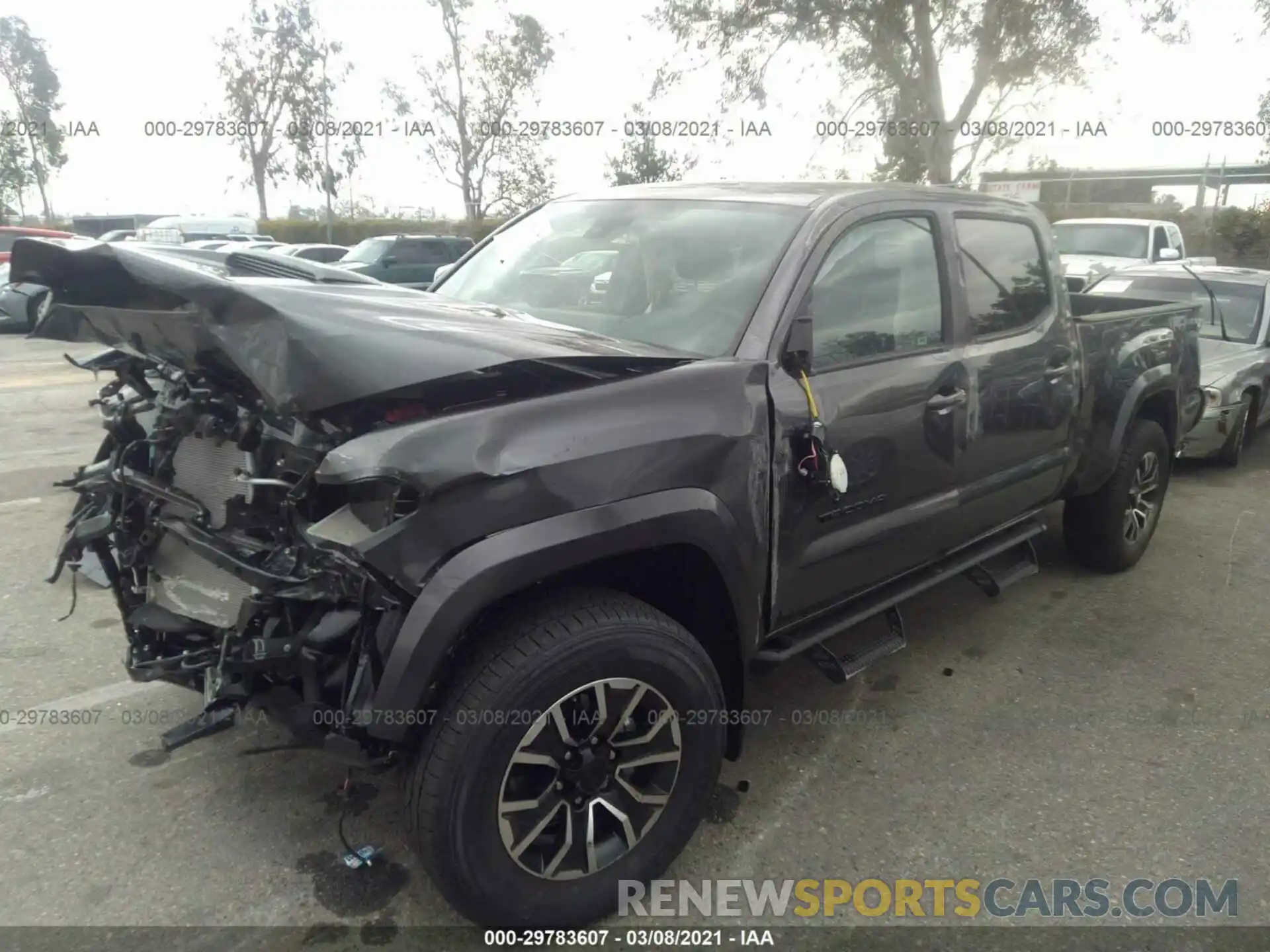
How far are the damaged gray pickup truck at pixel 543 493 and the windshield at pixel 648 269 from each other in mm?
15

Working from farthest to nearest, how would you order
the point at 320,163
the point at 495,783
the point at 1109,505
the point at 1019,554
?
the point at 320,163 < the point at 1109,505 < the point at 1019,554 < the point at 495,783

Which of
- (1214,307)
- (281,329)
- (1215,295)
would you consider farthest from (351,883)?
(1215,295)

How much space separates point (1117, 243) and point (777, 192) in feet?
37.6

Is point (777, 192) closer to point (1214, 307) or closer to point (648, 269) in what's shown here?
point (648, 269)

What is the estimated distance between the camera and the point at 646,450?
2.31m

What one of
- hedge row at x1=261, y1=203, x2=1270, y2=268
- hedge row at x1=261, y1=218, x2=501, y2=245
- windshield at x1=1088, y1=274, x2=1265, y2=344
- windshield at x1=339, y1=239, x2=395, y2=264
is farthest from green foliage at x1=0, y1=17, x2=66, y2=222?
windshield at x1=1088, y1=274, x2=1265, y2=344

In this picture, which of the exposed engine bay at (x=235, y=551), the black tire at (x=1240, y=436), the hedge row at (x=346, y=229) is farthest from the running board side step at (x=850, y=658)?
the hedge row at (x=346, y=229)

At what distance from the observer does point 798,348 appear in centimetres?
272

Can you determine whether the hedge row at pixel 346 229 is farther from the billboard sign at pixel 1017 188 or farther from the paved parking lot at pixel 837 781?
the paved parking lot at pixel 837 781

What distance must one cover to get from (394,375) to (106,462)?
4.24ft

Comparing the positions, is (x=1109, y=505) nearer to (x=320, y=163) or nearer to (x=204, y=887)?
(x=204, y=887)

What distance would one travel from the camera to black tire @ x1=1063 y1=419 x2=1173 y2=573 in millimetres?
4609

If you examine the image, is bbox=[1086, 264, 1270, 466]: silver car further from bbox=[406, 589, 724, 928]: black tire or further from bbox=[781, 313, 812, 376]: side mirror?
bbox=[406, 589, 724, 928]: black tire

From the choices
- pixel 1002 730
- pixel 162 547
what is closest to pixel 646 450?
pixel 162 547
